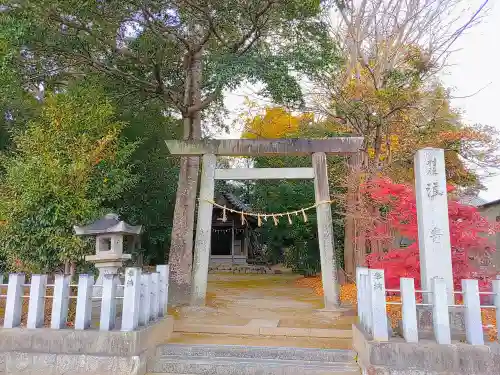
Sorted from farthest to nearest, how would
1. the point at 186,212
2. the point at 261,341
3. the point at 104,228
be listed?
the point at 186,212, the point at 104,228, the point at 261,341

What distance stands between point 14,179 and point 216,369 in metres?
5.74

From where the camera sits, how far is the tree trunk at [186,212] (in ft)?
32.6

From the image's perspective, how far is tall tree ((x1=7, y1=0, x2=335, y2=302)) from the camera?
848cm

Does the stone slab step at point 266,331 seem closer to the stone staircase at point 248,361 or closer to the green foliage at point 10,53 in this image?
the stone staircase at point 248,361

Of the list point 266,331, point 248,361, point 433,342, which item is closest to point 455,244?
point 433,342

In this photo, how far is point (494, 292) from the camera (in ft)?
15.9

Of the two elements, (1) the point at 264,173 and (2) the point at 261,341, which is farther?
(1) the point at 264,173

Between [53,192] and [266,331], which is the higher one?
[53,192]


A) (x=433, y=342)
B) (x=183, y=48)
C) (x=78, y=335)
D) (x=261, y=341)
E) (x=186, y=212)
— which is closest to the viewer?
(x=433, y=342)

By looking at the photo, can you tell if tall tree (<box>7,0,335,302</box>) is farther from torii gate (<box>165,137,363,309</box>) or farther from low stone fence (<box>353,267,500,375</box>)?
low stone fence (<box>353,267,500,375</box>)

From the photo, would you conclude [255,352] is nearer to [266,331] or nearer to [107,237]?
[266,331]

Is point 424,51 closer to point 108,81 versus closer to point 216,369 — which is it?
point 108,81

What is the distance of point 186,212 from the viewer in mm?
10258

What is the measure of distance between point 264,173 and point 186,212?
8.67 feet
